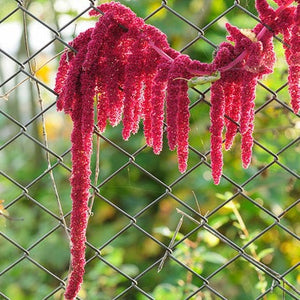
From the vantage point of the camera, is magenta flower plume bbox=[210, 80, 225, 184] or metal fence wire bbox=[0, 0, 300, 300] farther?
metal fence wire bbox=[0, 0, 300, 300]

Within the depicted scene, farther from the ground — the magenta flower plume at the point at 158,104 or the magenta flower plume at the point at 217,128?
the magenta flower plume at the point at 158,104

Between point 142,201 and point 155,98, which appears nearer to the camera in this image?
point 155,98

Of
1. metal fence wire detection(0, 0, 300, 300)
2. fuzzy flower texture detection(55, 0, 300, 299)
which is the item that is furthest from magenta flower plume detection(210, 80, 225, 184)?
metal fence wire detection(0, 0, 300, 300)

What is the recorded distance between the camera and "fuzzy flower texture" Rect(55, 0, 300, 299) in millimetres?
1697

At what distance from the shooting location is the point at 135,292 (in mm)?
4016

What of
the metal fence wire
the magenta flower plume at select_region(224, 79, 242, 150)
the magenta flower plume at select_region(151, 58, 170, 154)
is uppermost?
the magenta flower plume at select_region(151, 58, 170, 154)

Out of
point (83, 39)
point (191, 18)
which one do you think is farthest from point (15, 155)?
point (83, 39)

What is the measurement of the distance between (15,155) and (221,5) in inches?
79.4

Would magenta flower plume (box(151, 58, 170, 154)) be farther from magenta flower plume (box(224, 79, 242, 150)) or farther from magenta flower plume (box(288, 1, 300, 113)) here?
magenta flower plume (box(288, 1, 300, 113))

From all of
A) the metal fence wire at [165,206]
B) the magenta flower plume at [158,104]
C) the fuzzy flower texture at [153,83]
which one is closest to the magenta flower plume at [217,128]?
the fuzzy flower texture at [153,83]

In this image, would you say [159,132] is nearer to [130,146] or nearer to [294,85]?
[294,85]

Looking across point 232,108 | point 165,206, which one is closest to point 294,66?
point 232,108

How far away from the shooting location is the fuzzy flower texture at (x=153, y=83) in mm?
1697

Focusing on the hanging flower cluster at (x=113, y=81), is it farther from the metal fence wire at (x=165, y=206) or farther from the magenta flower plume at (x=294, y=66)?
the metal fence wire at (x=165, y=206)
